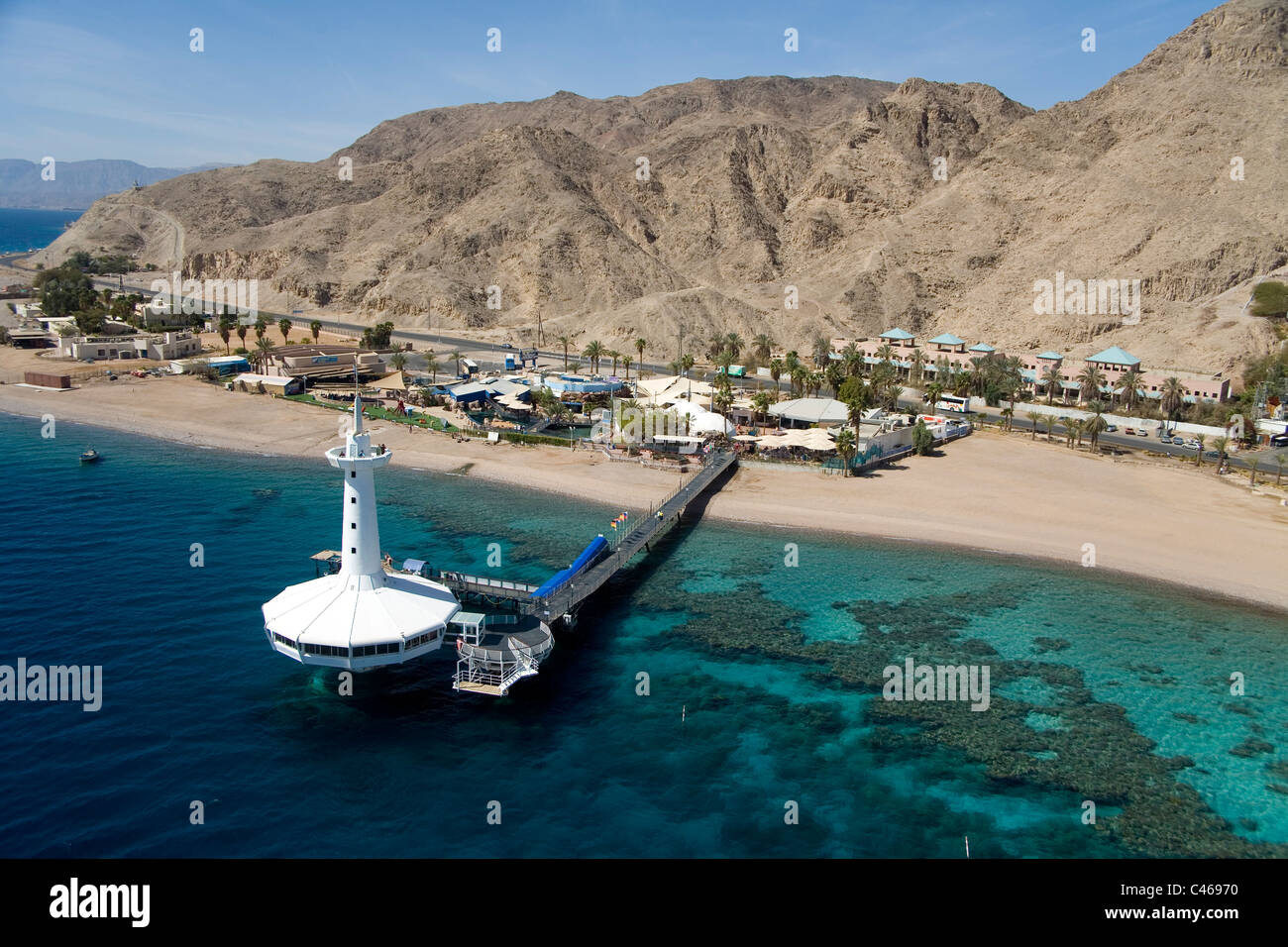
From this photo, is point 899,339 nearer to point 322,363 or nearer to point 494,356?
point 494,356

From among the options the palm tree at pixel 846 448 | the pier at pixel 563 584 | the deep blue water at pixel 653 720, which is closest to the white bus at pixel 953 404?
the palm tree at pixel 846 448

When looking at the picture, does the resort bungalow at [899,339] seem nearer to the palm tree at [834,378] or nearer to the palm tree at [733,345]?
the palm tree at [733,345]

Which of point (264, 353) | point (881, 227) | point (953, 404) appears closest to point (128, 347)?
point (264, 353)

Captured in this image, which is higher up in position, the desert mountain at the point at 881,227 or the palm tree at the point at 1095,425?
the desert mountain at the point at 881,227

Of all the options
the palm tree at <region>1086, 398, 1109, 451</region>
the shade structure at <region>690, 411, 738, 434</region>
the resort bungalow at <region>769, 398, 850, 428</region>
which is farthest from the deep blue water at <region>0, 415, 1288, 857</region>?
the palm tree at <region>1086, 398, 1109, 451</region>

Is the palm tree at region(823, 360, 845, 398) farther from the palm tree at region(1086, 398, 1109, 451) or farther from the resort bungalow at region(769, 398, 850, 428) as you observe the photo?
the palm tree at region(1086, 398, 1109, 451)
